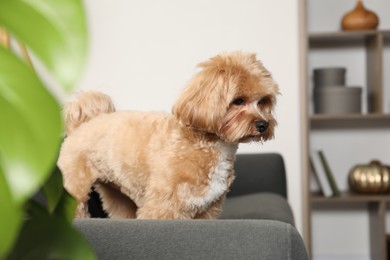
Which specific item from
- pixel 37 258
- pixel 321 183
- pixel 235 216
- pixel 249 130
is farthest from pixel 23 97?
pixel 321 183

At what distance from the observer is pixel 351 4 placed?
140 inches

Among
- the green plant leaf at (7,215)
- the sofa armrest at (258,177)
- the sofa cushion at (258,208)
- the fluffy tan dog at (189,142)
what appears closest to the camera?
the green plant leaf at (7,215)

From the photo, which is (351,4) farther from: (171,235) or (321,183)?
(171,235)

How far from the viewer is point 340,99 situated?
10.9ft

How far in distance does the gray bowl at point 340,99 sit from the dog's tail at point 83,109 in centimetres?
171

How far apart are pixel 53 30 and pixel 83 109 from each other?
64.6 inches

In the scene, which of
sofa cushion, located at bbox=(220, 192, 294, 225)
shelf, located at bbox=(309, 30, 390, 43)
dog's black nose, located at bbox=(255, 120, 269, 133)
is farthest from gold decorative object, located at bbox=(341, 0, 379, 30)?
dog's black nose, located at bbox=(255, 120, 269, 133)

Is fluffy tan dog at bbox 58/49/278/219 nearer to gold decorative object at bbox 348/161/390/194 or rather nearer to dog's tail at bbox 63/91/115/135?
dog's tail at bbox 63/91/115/135

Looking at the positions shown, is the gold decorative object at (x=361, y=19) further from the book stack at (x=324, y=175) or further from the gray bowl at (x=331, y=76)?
the book stack at (x=324, y=175)

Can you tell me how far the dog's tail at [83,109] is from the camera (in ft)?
6.19

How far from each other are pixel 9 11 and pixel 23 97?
0.14 ft

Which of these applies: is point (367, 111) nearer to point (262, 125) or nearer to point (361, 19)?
point (361, 19)

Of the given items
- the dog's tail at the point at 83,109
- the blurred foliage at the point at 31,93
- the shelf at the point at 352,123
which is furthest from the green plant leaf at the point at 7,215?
the shelf at the point at 352,123

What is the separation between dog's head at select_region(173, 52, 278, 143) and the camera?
1.64 m
